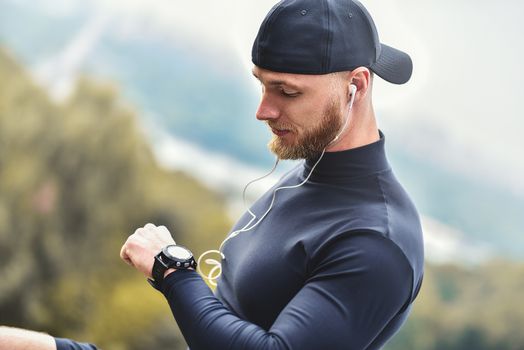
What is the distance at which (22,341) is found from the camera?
133 centimetres

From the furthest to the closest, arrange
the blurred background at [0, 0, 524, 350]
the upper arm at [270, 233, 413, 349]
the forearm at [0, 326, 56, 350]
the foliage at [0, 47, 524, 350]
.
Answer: the blurred background at [0, 0, 524, 350]
the foliage at [0, 47, 524, 350]
the forearm at [0, 326, 56, 350]
the upper arm at [270, 233, 413, 349]

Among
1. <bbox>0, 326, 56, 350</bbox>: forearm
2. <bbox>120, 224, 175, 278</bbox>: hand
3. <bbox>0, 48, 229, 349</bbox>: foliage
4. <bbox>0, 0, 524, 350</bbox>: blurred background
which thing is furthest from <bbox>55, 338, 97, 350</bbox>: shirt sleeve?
<bbox>0, 48, 229, 349</bbox>: foliage

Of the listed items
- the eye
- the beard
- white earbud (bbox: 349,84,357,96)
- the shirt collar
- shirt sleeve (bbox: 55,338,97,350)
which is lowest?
shirt sleeve (bbox: 55,338,97,350)

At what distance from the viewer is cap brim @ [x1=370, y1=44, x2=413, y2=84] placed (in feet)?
4.15

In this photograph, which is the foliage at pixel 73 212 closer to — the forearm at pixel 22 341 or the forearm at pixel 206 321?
the forearm at pixel 22 341

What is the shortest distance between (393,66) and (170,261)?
1.54 ft

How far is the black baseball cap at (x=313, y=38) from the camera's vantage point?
3.78ft

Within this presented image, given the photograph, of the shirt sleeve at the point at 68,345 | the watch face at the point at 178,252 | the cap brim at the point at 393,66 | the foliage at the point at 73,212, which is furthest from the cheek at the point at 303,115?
the foliage at the point at 73,212

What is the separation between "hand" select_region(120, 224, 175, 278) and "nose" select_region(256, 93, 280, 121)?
0.75 ft

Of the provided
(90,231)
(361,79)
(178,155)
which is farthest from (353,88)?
(178,155)

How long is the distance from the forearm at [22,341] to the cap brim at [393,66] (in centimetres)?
68

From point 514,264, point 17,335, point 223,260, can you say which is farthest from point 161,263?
point 514,264

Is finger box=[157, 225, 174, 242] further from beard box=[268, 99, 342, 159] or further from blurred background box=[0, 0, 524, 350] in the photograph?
blurred background box=[0, 0, 524, 350]

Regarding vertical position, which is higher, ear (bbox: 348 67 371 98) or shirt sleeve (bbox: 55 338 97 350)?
ear (bbox: 348 67 371 98)
